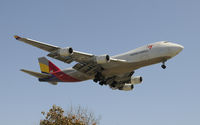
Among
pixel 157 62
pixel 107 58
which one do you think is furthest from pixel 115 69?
pixel 157 62

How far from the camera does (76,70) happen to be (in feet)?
129

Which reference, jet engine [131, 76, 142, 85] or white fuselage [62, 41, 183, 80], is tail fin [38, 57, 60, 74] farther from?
jet engine [131, 76, 142, 85]

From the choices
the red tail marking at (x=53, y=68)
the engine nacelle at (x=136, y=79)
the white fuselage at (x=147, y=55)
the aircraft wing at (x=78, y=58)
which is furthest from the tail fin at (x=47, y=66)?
the engine nacelle at (x=136, y=79)

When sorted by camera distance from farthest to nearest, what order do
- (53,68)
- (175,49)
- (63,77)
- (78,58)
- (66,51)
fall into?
(53,68), (63,77), (78,58), (175,49), (66,51)

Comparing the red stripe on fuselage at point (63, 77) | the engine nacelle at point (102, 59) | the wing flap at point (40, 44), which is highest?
the wing flap at point (40, 44)

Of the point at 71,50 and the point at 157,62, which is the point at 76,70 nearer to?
the point at 71,50

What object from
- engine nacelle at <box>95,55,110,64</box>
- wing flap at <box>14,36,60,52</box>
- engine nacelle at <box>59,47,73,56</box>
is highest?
wing flap at <box>14,36,60,52</box>

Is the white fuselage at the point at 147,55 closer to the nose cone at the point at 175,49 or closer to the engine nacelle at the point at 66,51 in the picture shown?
the nose cone at the point at 175,49

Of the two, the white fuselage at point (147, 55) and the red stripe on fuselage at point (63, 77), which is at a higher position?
the white fuselage at point (147, 55)

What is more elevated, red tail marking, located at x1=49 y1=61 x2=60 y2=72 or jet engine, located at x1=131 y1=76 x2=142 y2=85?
red tail marking, located at x1=49 y1=61 x2=60 y2=72

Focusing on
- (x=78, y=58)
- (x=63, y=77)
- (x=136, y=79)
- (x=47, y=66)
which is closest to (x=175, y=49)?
(x=136, y=79)

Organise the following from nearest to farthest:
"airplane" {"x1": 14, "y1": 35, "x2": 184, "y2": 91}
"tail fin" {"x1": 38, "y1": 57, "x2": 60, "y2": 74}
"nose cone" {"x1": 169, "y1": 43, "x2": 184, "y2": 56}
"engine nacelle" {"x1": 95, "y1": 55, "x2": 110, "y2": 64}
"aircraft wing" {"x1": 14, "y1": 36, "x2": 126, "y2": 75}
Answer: "aircraft wing" {"x1": 14, "y1": 36, "x2": 126, "y2": 75} → "airplane" {"x1": 14, "y1": 35, "x2": 184, "y2": 91} → "engine nacelle" {"x1": 95, "y1": 55, "x2": 110, "y2": 64} → "nose cone" {"x1": 169, "y1": 43, "x2": 184, "y2": 56} → "tail fin" {"x1": 38, "y1": 57, "x2": 60, "y2": 74}

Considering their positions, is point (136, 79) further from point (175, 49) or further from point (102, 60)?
point (102, 60)

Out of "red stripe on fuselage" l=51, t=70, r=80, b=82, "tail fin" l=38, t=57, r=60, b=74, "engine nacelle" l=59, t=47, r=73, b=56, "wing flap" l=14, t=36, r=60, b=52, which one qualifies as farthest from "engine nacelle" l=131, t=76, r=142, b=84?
"wing flap" l=14, t=36, r=60, b=52
